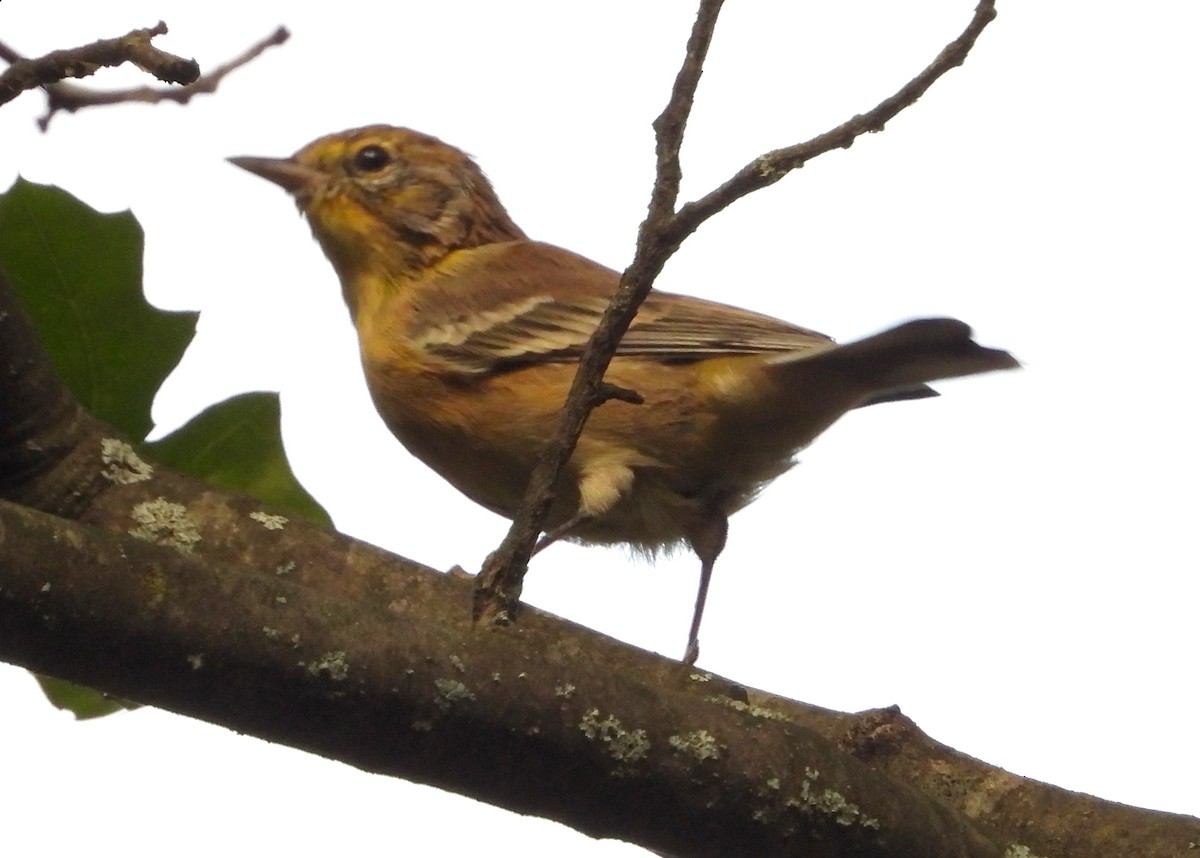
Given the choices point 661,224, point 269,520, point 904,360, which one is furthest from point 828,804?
point 904,360

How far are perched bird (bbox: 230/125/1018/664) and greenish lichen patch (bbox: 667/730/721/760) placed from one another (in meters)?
2.19

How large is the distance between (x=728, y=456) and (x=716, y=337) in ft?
1.41

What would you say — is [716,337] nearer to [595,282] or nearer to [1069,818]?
[595,282]

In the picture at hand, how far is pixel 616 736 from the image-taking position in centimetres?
232

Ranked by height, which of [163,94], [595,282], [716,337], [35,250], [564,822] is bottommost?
[564,822]

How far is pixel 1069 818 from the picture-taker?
2.99m

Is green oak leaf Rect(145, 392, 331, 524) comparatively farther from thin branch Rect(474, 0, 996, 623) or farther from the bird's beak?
the bird's beak

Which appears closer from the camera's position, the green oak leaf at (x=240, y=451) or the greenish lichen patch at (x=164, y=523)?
the greenish lichen patch at (x=164, y=523)

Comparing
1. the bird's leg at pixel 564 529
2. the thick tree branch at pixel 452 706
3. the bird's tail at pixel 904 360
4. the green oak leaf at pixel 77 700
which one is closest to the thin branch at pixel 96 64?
the thick tree branch at pixel 452 706

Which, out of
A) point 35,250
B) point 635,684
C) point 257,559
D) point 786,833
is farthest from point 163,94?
point 786,833

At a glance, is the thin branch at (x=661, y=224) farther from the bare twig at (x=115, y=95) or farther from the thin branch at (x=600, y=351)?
the bare twig at (x=115, y=95)

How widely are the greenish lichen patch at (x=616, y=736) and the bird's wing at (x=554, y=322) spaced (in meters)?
2.69

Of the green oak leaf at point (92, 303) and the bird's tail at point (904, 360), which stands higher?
the bird's tail at point (904, 360)

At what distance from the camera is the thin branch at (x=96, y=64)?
264cm
